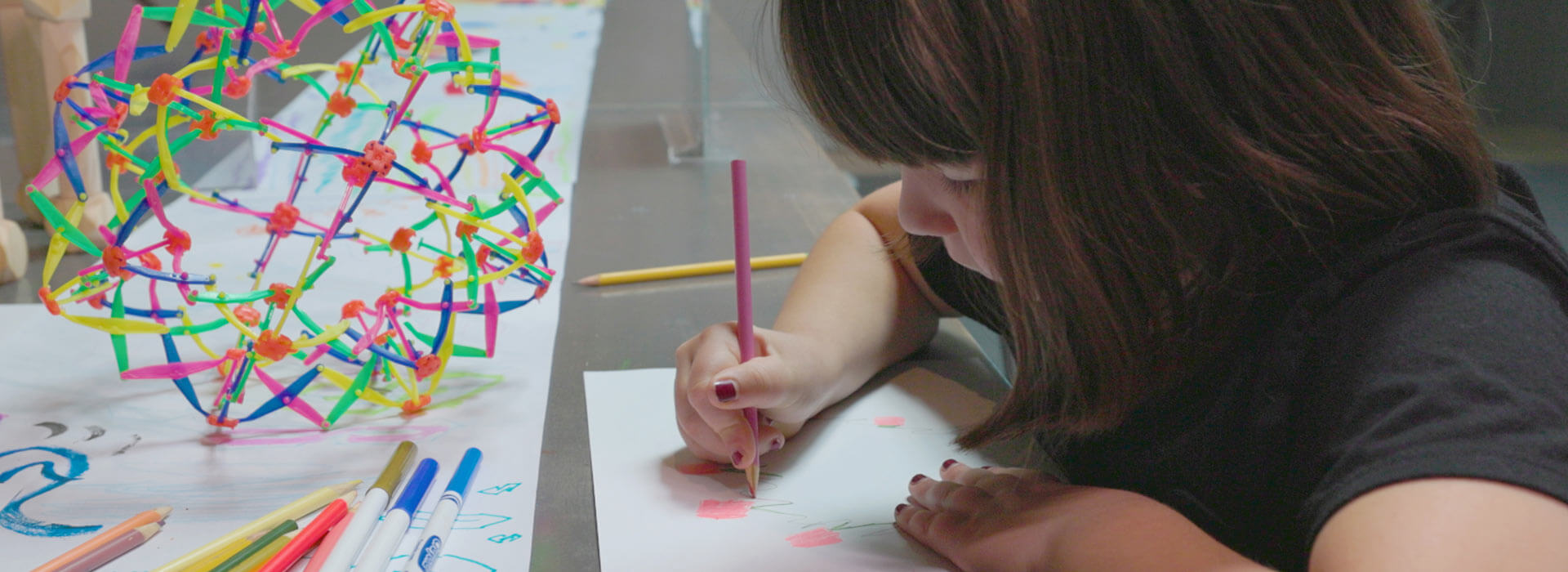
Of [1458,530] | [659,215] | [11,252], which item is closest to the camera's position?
[1458,530]

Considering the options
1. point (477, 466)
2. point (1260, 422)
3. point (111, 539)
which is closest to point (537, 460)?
point (477, 466)

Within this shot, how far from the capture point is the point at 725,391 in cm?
39

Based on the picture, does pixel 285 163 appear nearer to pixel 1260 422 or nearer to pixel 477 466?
Answer: pixel 477 466

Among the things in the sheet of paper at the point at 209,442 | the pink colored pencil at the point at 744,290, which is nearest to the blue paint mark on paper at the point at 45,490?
the sheet of paper at the point at 209,442

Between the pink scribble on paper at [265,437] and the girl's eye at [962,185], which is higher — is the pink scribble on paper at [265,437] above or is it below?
below

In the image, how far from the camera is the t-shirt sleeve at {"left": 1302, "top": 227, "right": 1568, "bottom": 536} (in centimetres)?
26

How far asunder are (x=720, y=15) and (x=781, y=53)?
25.8 inches

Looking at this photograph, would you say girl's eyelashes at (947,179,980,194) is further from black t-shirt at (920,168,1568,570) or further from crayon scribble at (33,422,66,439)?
crayon scribble at (33,422,66,439)

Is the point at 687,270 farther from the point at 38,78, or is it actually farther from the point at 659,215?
the point at 38,78

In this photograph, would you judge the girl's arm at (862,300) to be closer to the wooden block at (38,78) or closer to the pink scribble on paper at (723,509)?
the pink scribble on paper at (723,509)

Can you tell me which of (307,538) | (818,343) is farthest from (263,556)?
(818,343)

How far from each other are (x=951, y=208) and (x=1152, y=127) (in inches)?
3.1

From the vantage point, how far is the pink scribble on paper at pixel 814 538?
0.37 meters

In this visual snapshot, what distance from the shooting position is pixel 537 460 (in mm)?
431
